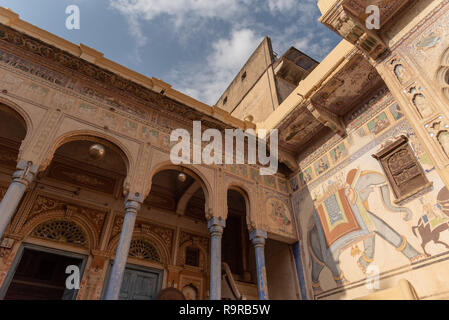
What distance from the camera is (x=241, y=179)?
27.6 ft

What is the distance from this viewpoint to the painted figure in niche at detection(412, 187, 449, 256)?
17.5ft

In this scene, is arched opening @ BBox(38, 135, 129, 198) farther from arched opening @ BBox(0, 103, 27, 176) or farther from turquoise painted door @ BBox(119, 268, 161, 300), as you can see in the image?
turquoise painted door @ BBox(119, 268, 161, 300)

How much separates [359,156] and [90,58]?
7.14 m

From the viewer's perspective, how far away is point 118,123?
23.1 ft

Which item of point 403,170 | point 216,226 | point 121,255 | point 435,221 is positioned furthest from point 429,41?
point 121,255

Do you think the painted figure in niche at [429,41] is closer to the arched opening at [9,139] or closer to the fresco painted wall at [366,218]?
the fresco painted wall at [366,218]

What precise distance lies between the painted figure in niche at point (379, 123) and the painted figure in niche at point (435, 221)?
7.05ft

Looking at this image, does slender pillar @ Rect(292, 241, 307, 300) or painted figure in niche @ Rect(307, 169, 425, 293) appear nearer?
painted figure in niche @ Rect(307, 169, 425, 293)

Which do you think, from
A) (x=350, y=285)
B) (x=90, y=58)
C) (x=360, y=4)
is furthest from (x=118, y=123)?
(x=350, y=285)

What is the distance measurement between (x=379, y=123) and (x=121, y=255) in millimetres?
6569

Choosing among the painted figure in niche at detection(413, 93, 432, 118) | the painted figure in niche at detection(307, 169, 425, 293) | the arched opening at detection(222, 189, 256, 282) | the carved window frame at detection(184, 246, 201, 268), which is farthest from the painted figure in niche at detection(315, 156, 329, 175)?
the carved window frame at detection(184, 246, 201, 268)

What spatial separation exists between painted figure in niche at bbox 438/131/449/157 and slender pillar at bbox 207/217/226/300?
462 centimetres

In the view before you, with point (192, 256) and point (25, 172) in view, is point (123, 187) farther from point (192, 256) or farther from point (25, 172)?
point (192, 256)
